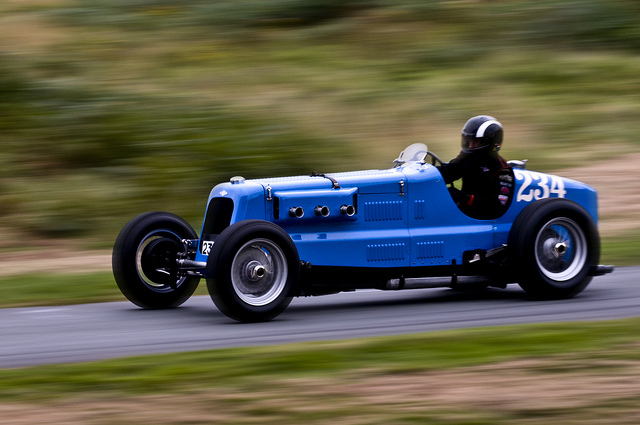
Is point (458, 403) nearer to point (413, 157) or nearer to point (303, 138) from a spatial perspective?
point (413, 157)

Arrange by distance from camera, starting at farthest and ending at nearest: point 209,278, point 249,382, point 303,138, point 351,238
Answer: point 303,138 < point 351,238 < point 209,278 < point 249,382

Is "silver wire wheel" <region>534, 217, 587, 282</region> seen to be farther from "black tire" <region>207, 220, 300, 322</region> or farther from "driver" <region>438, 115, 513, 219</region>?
"black tire" <region>207, 220, 300, 322</region>

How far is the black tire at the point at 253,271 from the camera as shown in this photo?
760cm

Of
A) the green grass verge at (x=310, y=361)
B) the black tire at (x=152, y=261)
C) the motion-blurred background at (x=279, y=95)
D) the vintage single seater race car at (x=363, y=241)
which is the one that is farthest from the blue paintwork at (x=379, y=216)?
the motion-blurred background at (x=279, y=95)

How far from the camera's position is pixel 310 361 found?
20.9ft

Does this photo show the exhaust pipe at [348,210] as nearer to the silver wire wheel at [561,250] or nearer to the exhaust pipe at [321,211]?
the exhaust pipe at [321,211]

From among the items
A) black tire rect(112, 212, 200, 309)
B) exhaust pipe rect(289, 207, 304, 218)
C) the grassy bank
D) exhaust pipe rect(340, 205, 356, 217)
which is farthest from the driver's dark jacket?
black tire rect(112, 212, 200, 309)

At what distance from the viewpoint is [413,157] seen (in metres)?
9.18

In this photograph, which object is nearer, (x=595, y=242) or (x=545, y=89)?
(x=595, y=242)

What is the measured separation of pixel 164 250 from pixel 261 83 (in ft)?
34.7

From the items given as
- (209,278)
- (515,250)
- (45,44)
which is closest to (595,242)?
(515,250)

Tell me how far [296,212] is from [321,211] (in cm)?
21

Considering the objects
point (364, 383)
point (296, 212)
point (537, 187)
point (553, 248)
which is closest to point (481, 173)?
point (537, 187)

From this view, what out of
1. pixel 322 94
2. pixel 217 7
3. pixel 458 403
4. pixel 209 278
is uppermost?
pixel 217 7
